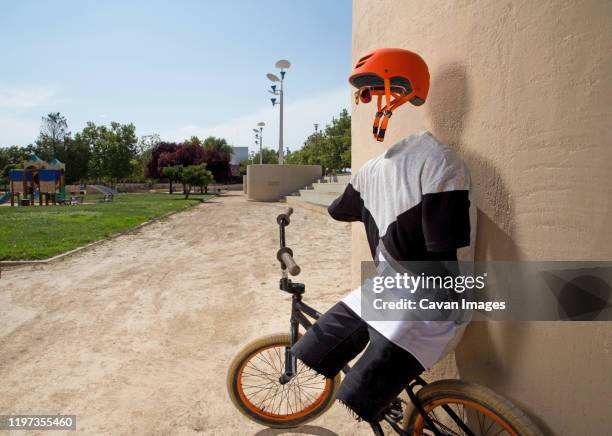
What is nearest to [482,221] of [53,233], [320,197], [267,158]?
[53,233]

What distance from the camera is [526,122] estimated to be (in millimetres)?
1670

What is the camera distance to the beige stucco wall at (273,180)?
24359 mm

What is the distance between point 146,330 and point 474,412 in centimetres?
343

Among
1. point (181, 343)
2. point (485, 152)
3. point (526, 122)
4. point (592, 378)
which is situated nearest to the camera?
point (592, 378)

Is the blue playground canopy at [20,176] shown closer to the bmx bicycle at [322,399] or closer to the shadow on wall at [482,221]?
the bmx bicycle at [322,399]

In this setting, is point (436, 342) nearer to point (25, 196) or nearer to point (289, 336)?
→ point (289, 336)

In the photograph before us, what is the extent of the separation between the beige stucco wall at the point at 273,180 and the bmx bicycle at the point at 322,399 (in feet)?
70.0

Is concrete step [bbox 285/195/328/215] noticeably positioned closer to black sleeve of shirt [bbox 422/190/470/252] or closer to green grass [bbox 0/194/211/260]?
green grass [bbox 0/194/211/260]

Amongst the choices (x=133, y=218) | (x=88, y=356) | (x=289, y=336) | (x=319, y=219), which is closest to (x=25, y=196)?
(x=133, y=218)

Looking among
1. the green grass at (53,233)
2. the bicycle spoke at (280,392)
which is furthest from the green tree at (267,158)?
the bicycle spoke at (280,392)

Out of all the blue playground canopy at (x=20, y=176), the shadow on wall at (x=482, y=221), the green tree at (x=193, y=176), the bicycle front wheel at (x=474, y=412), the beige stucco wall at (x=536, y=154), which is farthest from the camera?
the green tree at (x=193, y=176)

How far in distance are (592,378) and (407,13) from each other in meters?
2.10

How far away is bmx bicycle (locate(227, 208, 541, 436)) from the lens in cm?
165

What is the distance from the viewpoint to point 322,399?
256 centimetres
